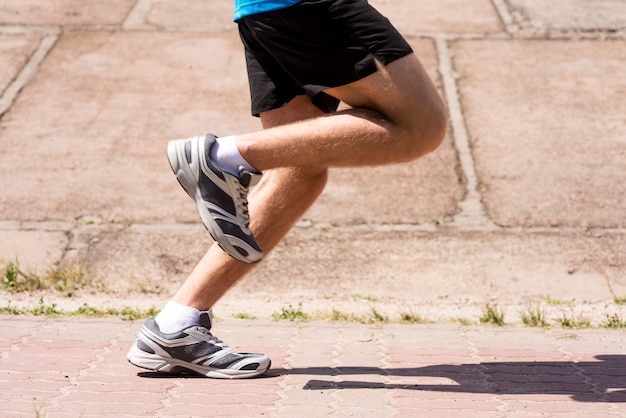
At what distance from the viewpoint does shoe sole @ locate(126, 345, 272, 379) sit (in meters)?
3.55

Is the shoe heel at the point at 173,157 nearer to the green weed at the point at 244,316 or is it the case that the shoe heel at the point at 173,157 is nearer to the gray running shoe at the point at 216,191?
the gray running shoe at the point at 216,191

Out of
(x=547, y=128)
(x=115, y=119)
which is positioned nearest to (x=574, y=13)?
(x=547, y=128)

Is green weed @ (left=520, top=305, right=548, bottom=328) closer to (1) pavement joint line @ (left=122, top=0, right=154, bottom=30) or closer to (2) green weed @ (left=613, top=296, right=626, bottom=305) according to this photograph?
(2) green weed @ (left=613, top=296, right=626, bottom=305)

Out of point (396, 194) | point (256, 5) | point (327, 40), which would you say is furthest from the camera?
point (396, 194)

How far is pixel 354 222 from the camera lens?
5.59m

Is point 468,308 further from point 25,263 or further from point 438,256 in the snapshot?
point 25,263

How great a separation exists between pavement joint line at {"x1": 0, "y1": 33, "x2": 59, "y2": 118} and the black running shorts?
3.78m

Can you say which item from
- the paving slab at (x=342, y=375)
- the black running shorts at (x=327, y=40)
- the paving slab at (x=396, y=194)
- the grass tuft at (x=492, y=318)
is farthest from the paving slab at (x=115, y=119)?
the black running shorts at (x=327, y=40)

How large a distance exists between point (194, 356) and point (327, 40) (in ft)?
3.90

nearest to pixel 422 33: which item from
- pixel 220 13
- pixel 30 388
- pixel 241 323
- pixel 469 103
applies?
pixel 469 103

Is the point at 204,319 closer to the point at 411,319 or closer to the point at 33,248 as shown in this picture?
the point at 411,319

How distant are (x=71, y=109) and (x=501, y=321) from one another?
3.50 m

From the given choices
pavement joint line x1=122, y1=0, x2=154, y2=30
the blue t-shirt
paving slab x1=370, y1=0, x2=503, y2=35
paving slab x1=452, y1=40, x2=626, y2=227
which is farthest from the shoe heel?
pavement joint line x1=122, y1=0, x2=154, y2=30

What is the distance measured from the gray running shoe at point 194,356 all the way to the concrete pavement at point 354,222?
0.07 m
